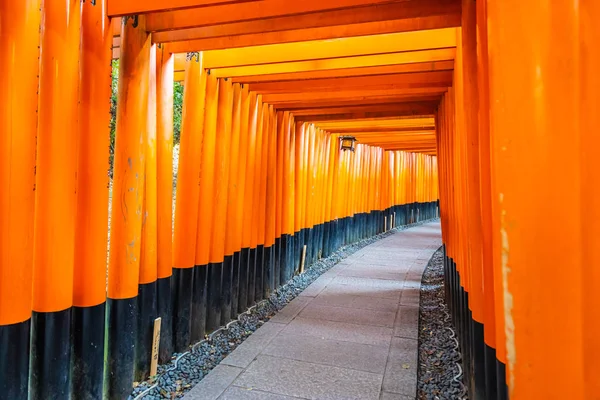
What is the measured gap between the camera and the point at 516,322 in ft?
4.39

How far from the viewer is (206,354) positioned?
13.5 ft

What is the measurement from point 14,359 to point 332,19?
10.3 feet

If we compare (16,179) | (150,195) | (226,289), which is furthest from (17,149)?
(226,289)

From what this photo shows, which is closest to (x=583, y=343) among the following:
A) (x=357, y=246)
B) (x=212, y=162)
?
(x=212, y=162)

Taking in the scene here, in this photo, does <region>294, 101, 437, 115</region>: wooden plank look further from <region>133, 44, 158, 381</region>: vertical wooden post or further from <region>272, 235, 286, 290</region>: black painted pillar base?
<region>133, 44, 158, 381</region>: vertical wooden post

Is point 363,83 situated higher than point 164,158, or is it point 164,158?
point 363,83

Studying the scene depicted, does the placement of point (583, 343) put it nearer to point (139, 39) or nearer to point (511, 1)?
point (511, 1)

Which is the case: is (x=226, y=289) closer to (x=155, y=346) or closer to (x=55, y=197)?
(x=155, y=346)

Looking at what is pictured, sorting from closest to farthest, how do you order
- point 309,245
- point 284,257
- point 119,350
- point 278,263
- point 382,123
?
1. point 119,350
2. point 278,263
3. point 284,257
4. point 382,123
5. point 309,245

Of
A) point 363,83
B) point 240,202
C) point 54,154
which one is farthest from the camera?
point 240,202

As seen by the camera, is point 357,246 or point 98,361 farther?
point 357,246

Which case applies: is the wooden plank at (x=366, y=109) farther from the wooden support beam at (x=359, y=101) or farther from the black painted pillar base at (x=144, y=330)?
the black painted pillar base at (x=144, y=330)

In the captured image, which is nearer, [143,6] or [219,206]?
[143,6]

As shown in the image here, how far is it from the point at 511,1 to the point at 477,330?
2.01 meters
